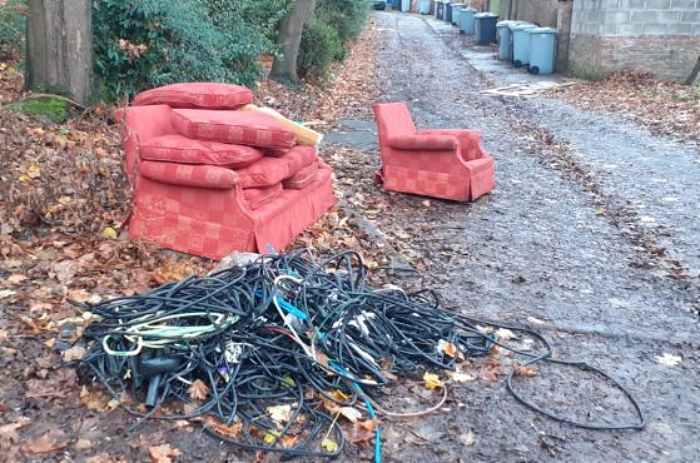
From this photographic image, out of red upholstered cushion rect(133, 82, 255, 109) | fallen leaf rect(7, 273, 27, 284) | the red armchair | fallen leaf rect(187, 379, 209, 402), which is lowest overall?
fallen leaf rect(187, 379, 209, 402)

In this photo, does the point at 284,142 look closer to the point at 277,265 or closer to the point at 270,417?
the point at 277,265

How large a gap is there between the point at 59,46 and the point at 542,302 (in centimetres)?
591

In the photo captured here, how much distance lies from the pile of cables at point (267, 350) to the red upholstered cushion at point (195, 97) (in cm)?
193

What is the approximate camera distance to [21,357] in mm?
3631

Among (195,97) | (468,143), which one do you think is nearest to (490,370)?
(195,97)

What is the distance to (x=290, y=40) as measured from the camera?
43.6 ft

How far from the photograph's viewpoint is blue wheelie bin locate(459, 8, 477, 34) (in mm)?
30891

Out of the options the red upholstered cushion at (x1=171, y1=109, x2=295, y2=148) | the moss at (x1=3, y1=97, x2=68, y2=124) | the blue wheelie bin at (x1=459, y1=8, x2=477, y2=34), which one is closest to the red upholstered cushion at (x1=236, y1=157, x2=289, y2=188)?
the red upholstered cushion at (x1=171, y1=109, x2=295, y2=148)

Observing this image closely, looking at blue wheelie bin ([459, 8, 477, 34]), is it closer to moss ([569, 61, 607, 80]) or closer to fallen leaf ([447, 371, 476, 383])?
moss ([569, 61, 607, 80])

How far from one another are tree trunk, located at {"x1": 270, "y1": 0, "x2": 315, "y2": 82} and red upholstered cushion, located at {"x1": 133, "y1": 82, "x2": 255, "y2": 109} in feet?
24.5

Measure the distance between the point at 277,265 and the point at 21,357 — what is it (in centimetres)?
148

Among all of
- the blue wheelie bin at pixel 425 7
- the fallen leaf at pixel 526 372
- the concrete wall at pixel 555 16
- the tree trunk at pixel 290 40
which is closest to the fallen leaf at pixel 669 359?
the fallen leaf at pixel 526 372

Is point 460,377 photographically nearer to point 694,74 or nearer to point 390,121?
point 390,121

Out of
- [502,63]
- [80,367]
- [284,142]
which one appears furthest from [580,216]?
[502,63]
